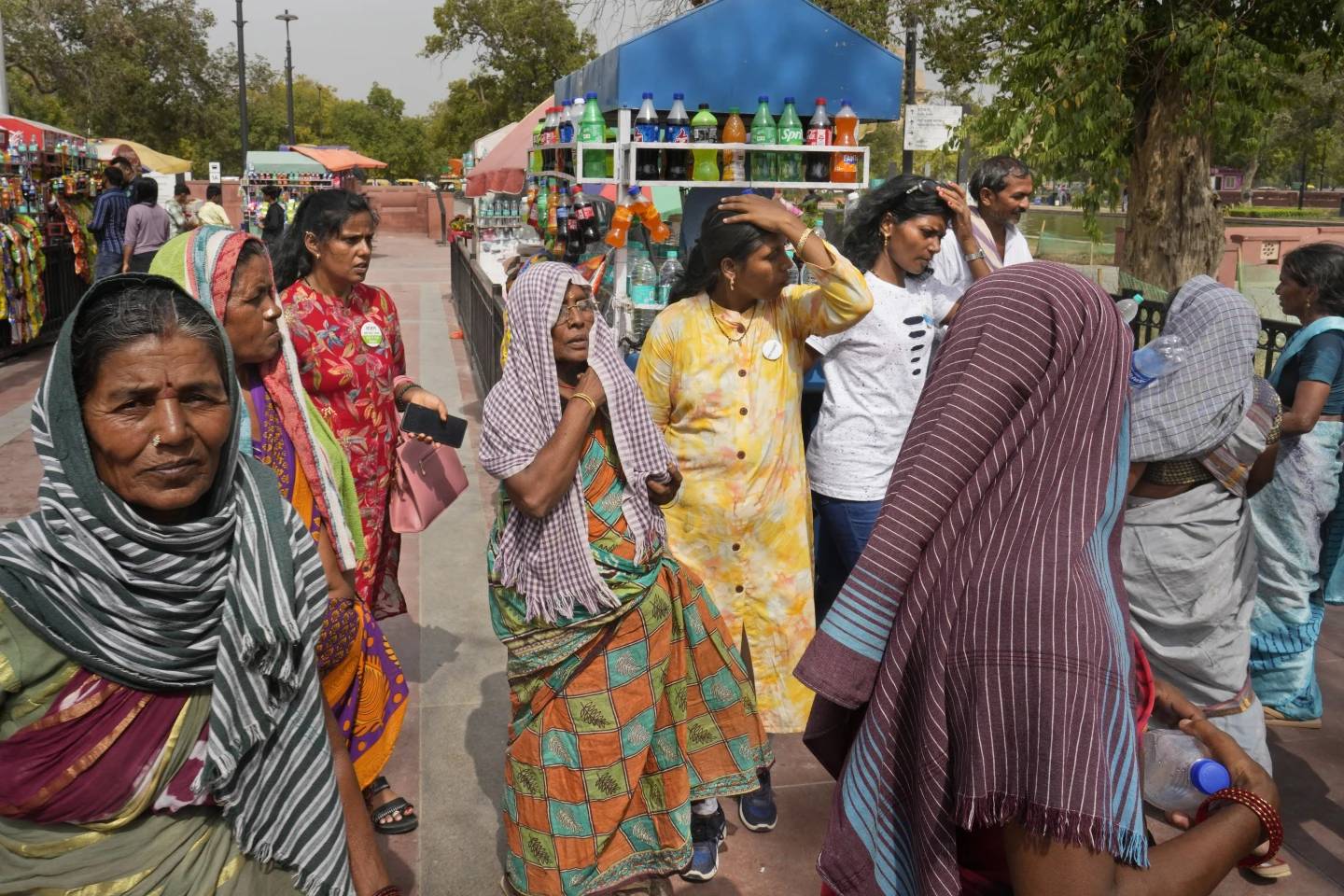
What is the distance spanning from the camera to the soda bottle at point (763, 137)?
5.94m

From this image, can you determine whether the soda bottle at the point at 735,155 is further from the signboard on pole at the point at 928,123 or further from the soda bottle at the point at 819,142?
the signboard on pole at the point at 928,123

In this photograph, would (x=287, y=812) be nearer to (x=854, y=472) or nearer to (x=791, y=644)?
(x=791, y=644)

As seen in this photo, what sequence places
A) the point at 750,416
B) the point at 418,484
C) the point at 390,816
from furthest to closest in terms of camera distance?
the point at 418,484
the point at 390,816
the point at 750,416

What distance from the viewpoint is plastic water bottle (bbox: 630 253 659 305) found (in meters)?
5.66

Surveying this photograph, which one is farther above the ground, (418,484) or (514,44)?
(514,44)

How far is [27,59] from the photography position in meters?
36.1

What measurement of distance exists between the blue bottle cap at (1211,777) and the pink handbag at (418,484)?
268cm

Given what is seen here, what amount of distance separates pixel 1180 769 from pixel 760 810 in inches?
72.3

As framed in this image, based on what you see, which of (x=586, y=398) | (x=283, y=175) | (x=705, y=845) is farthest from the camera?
(x=283, y=175)

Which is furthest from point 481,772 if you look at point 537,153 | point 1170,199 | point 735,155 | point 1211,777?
point 1170,199

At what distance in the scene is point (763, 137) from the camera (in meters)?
5.94

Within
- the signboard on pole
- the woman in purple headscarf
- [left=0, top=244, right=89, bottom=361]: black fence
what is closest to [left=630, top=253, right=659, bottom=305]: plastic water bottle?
the woman in purple headscarf

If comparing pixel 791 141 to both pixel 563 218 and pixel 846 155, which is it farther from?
pixel 563 218

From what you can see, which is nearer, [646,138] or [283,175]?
[646,138]
